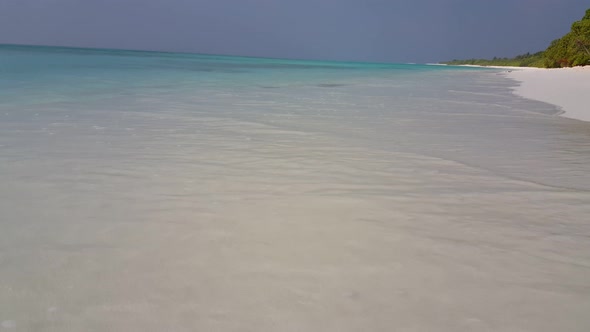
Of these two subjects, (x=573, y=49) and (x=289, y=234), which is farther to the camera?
(x=573, y=49)

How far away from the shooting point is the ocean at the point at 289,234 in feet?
6.48

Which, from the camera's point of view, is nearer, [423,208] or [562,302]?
[562,302]

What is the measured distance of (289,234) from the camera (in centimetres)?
281

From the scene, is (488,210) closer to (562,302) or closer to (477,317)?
(562,302)

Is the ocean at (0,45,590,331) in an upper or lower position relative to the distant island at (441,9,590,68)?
lower

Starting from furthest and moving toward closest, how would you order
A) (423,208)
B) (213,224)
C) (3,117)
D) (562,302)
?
(3,117) < (423,208) < (213,224) < (562,302)

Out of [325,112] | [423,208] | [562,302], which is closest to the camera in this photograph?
[562,302]

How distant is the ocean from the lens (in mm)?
1976

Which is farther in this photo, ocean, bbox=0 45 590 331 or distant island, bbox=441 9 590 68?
distant island, bbox=441 9 590 68

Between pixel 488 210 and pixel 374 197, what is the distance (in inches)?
31.6

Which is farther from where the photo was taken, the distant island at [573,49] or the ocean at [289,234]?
the distant island at [573,49]

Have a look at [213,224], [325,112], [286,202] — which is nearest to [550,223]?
[286,202]

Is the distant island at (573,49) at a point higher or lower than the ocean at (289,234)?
higher

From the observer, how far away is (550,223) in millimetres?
3107
